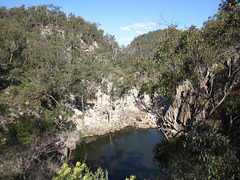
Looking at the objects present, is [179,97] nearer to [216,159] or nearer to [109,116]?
[216,159]

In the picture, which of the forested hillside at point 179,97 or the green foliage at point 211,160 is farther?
the forested hillside at point 179,97

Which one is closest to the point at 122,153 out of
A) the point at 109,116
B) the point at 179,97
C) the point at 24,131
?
the point at 109,116

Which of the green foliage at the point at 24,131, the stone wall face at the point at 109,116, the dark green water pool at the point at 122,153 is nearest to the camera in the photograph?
the green foliage at the point at 24,131

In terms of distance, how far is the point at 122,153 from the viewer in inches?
727

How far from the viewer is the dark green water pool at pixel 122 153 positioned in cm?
1487

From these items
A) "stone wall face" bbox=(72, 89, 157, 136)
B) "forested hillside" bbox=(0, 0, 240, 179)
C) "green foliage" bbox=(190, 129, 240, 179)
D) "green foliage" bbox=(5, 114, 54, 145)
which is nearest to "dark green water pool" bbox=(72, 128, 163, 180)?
"stone wall face" bbox=(72, 89, 157, 136)

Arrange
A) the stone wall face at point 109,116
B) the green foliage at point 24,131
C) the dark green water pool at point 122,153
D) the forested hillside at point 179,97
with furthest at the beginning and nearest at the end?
the stone wall face at point 109,116 < the dark green water pool at point 122,153 < the green foliage at point 24,131 < the forested hillside at point 179,97

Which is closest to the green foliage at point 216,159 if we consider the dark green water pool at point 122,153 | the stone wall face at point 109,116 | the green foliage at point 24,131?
the dark green water pool at point 122,153

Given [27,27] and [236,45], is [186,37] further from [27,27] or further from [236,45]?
[27,27]

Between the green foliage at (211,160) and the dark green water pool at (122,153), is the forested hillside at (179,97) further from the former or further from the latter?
the dark green water pool at (122,153)

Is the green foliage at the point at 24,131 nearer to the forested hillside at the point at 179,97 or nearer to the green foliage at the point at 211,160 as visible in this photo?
the forested hillside at the point at 179,97

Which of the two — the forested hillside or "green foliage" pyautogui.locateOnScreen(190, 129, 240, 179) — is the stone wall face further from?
"green foliage" pyautogui.locateOnScreen(190, 129, 240, 179)

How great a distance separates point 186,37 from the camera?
7.65m

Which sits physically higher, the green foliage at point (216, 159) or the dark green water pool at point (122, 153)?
the green foliage at point (216, 159)
